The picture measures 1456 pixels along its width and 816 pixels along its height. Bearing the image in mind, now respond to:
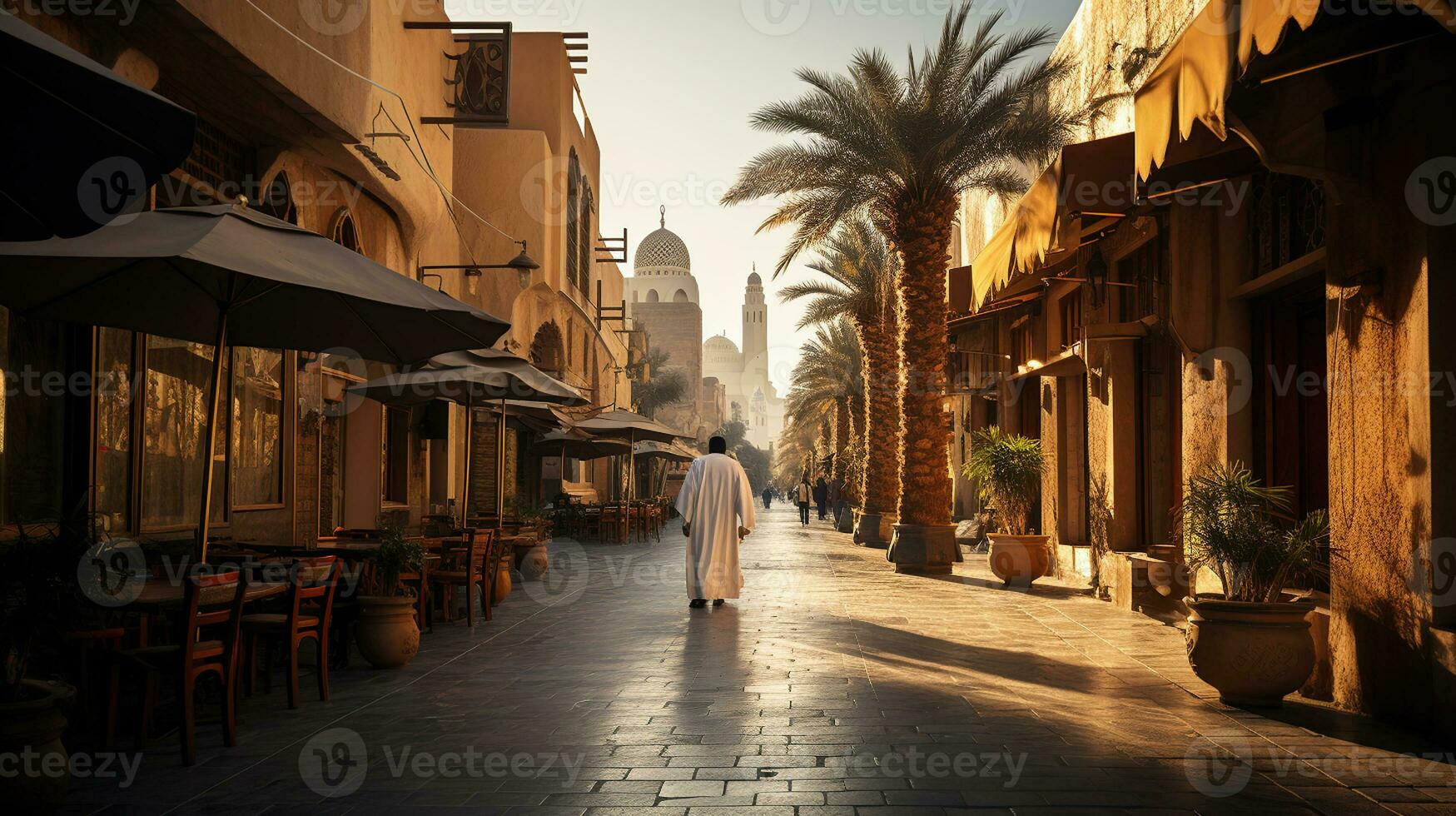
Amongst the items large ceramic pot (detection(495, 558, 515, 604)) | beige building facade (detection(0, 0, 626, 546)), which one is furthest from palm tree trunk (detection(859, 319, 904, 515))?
large ceramic pot (detection(495, 558, 515, 604))

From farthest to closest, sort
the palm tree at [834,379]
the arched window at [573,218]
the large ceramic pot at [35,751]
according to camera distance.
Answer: the palm tree at [834,379] < the arched window at [573,218] < the large ceramic pot at [35,751]

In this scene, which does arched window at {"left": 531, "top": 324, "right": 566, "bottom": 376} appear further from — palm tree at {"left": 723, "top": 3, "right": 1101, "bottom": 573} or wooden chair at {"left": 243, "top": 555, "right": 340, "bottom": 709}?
wooden chair at {"left": 243, "top": 555, "right": 340, "bottom": 709}

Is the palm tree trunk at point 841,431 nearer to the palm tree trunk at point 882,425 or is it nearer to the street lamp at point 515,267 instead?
the palm tree trunk at point 882,425

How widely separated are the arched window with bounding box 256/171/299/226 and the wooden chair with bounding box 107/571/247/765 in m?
6.51

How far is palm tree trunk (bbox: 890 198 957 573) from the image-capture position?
17219 millimetres

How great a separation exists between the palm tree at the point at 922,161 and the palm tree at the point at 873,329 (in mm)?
7056

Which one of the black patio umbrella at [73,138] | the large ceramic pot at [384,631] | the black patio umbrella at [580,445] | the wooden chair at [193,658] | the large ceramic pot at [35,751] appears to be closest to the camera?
Result: the black patio umbrella at [73,138]

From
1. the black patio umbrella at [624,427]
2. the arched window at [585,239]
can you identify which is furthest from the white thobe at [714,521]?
the arched window at [585,239]

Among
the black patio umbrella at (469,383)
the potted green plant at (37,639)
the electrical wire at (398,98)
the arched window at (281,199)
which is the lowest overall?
the potted green plant at (37,639)

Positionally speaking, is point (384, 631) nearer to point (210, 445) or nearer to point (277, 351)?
point (210, 445)

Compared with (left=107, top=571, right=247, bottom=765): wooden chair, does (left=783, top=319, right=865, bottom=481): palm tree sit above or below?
above

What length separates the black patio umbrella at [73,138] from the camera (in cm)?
319

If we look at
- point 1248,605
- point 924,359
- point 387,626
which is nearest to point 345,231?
point 387,626

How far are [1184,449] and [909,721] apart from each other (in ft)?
16.3
